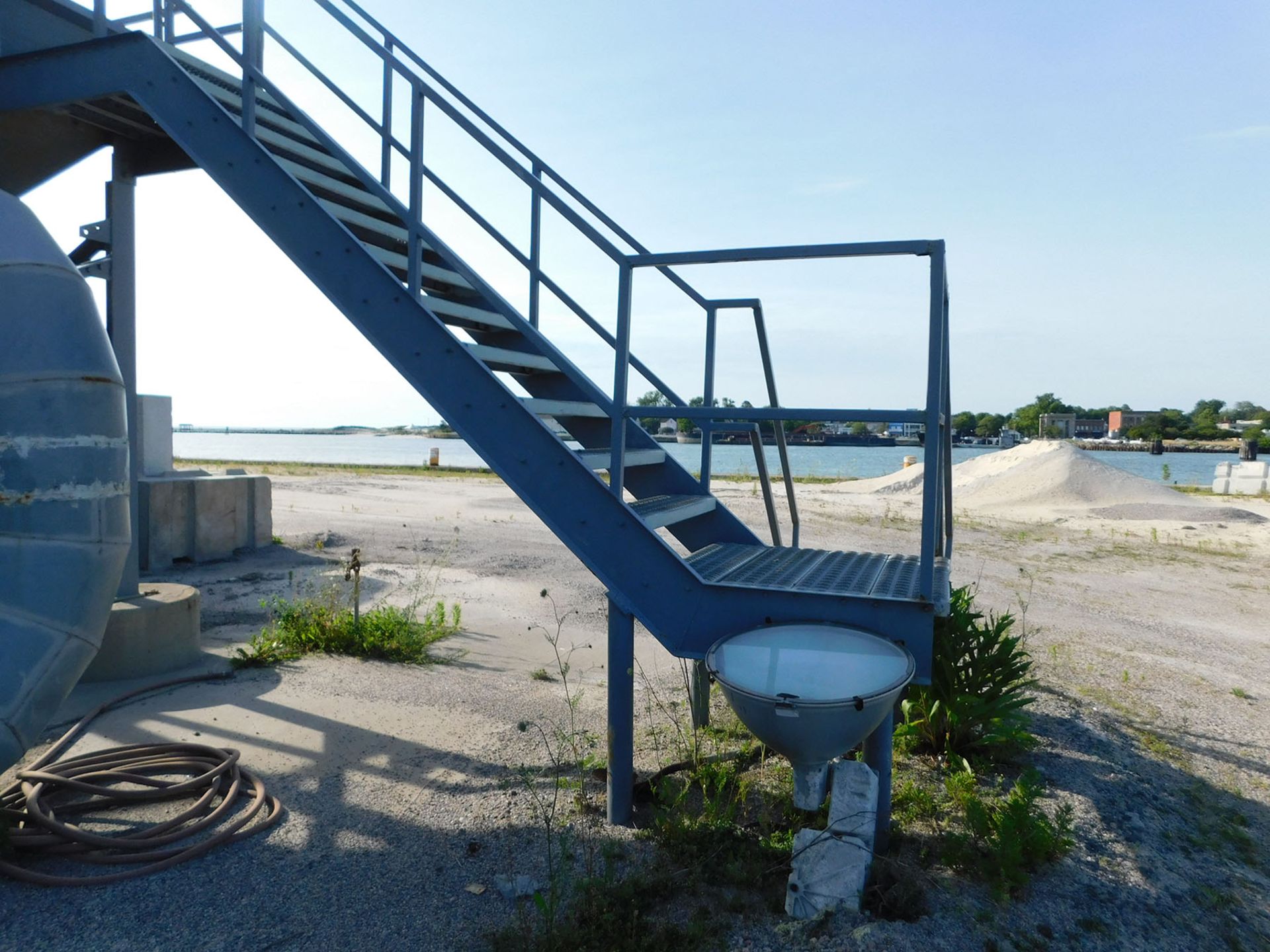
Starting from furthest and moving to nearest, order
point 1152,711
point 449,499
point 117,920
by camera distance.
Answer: point 449,499
point 1152,711
point 117,920

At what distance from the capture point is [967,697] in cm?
425

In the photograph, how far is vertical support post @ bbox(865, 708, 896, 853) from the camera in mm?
3301

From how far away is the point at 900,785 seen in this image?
159 inches

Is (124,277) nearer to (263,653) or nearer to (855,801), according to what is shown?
(263,653)

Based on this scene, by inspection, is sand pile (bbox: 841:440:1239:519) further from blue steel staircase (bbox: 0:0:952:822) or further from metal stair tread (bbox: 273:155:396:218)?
metal stair tread (bbox: 273:155:396:218)

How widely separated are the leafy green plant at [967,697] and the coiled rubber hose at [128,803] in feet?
11.0

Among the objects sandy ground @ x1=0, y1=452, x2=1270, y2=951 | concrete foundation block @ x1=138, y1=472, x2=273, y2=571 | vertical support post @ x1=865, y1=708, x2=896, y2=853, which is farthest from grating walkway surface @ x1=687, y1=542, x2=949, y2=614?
concrete foundation block @ x1=138, y1=472, x2=273, y2=571

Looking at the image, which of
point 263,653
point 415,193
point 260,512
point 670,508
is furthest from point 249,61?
point 260,512

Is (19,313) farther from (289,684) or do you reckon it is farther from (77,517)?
(289,684)

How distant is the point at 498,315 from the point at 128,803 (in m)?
3.24

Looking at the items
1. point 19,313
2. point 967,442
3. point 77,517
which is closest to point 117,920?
point 77,517

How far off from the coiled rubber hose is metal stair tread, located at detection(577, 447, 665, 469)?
2229 mm

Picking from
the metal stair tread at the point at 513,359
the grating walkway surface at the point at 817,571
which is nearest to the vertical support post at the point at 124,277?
the metal stair tread at the point at 513,359

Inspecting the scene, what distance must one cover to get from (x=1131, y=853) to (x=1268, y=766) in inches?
75.1
